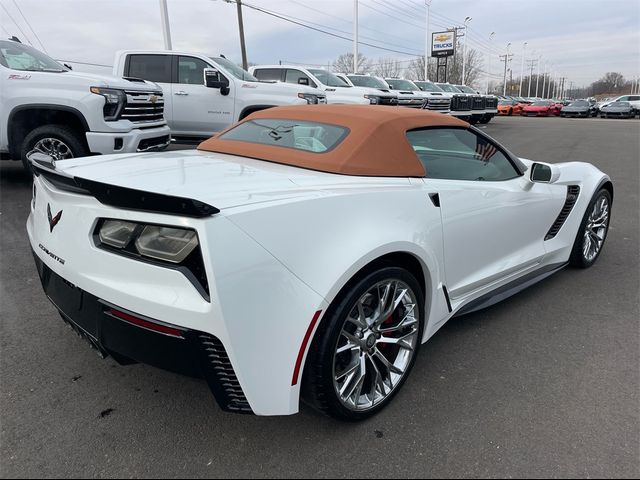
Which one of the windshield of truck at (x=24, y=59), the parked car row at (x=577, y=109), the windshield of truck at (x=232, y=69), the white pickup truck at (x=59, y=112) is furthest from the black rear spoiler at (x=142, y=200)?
the parked car row at (x=577, y=109)

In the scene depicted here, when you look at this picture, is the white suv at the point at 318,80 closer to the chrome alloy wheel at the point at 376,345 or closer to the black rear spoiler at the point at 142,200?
the chrome alloy wheel at the point at 376,345

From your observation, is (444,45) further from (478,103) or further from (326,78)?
(326,78)

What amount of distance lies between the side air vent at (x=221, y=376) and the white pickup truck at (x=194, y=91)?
7843 mm

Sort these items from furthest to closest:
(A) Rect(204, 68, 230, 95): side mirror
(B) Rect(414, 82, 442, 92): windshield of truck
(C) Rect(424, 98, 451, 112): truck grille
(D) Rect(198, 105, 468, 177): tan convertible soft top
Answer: (B) Rect(414, 82, 442, 92): windshield of truck → (C) Rect(424, 98, 451, 112): truck grille → (A) Rect(204, 68, 230, 95): side mirror → (D) Rect(198, 105, 468, 177): tan convertible soft top

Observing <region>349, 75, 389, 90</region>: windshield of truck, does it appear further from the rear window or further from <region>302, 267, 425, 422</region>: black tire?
<region>302, 267, 425, 422</region>: black tire

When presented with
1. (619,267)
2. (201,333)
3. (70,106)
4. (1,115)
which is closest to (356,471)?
(201,333)

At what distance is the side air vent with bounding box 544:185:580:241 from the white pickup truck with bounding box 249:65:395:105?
340 inches

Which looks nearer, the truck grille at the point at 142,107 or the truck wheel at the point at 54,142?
the truck wheel at the point at 54,142

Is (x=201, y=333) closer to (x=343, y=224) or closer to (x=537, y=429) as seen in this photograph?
(x=343, y=224)

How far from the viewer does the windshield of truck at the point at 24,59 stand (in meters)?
Answer: 6.25

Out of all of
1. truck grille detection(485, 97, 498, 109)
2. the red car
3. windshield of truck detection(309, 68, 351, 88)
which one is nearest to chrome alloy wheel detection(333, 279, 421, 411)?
windshield of truck detection(309, 68, 351, 88)

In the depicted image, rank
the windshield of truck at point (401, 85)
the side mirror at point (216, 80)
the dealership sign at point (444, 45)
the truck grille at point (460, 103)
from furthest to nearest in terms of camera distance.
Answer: the dealership sign at point (444, 45) < the truck grille at point (460, 103) < the windshield of truck at point (401, 85) < the side mirror at point (216, 80)

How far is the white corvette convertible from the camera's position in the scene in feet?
5.86

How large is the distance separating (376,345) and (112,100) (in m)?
5.47
